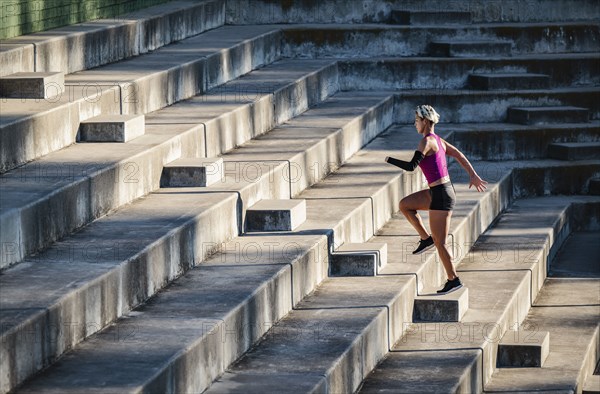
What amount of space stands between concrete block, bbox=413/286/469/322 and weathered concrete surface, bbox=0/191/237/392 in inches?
50.1

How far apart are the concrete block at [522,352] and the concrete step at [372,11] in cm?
725

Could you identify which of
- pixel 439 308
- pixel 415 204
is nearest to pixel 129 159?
pixel 415 204

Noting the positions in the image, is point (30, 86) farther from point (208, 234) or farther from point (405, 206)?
point (405, 206)

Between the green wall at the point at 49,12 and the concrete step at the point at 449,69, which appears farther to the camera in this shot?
the concrete step at the point at 449,69

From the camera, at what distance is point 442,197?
345 inches

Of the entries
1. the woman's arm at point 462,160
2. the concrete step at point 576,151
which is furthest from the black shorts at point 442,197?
the concrete step at point 576,151

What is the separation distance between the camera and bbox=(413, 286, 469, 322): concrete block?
8.63m

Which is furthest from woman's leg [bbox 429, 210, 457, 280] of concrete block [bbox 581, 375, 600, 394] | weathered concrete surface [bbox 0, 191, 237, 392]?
weathered concrete surface [bbox 0, 191, 237, 392]

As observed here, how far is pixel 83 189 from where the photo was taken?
7.60m

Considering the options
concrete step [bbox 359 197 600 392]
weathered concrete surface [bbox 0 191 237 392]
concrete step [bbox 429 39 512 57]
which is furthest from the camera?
concrete step [bbox 429 39 512 57]

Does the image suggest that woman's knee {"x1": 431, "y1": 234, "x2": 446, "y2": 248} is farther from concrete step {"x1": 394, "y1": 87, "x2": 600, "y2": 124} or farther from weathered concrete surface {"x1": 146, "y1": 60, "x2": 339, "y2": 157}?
concrete step {"x1": 394, "y1": 87, "x2": 600, "y2": 124}

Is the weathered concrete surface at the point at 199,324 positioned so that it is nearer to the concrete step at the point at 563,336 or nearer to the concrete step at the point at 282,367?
the concrete step at the point at 282,367

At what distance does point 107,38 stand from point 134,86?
140 cm

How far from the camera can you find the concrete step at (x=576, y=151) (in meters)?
13.4
